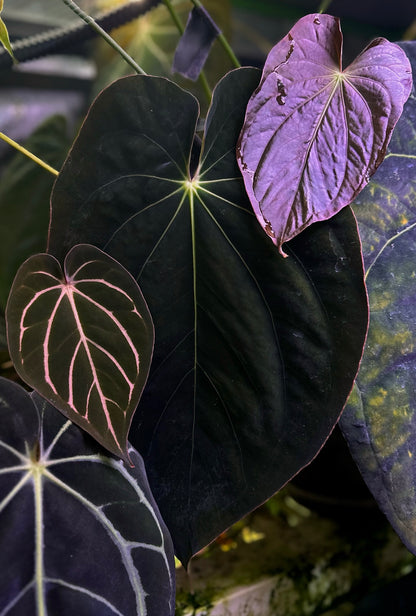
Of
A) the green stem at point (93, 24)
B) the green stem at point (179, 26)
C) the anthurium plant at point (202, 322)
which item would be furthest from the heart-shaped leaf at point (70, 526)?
the green stem at point (179, 26)

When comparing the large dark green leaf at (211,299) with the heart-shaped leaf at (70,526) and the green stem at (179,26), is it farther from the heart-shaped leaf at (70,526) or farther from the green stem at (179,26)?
the green stem at (179,26)

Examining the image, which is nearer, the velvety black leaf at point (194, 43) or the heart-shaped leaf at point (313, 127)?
the heart-shaped leaf at point (313, 127)

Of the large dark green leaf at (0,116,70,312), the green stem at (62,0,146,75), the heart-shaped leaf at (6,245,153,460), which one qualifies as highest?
the green stem at (62,0,146,75)

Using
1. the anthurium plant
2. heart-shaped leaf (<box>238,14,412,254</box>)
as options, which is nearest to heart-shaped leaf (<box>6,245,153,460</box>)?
the anthurium plant

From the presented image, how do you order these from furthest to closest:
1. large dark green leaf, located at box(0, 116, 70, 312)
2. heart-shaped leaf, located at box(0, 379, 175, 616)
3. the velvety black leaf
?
large dark green leaf, located at box(0, 116, 70, 312) → the velvety black leaf → heart-shaped leaf, located at box(0, 379, 175, 616)

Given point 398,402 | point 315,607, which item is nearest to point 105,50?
point 398,402

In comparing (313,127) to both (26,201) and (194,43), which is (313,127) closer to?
(194,43)

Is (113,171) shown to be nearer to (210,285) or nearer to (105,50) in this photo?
(210,285)

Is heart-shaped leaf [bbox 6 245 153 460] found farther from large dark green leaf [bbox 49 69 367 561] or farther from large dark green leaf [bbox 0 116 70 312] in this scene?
large dark green leaf [bbox 0 116 70 312]
